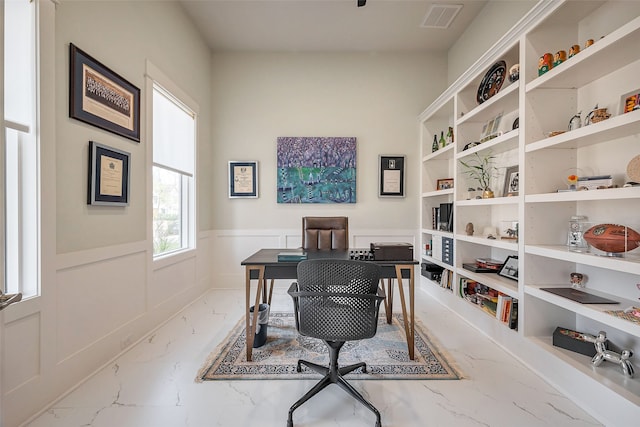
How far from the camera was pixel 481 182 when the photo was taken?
2.92 m

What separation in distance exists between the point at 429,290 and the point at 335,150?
2274mm

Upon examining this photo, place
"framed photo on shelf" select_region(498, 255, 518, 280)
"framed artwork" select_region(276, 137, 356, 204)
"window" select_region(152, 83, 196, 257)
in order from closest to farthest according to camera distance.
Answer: "framed photo on shelf" select_region(498, 255, 518, 280)
"window" select_region(152, 83, 196, 257)
"framed artwork" select_region(276, 137, 356, 204)

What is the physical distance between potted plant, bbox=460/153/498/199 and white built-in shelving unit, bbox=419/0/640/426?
0.41ft

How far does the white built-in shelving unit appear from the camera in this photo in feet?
5.01

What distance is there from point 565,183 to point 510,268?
829mm

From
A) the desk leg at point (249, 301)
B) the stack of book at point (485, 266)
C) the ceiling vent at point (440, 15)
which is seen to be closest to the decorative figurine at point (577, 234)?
the stack of book at point (485, 266)

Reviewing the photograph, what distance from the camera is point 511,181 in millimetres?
2531

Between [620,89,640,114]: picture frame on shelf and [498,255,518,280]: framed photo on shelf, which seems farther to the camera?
[498,255,518,280]: framed photo on shelf

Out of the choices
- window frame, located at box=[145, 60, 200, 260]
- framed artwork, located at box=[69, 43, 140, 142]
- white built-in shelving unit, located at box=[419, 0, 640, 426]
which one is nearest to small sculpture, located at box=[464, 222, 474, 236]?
white built-in shelving unit, located at box=[419, 0, 640, 426]

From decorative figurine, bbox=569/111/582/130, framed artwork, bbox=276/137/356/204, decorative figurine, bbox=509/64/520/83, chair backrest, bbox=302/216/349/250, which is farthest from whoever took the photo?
framed artwork, bbox=276/137/356/204

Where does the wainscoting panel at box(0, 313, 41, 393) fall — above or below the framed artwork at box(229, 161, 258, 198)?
below

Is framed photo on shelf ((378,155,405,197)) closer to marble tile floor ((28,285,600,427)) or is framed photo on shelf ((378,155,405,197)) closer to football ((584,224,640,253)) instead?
marble tile floor ((28,285,600,427))

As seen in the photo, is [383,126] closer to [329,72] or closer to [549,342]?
[329,72]

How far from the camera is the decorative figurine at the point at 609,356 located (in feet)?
5.09
